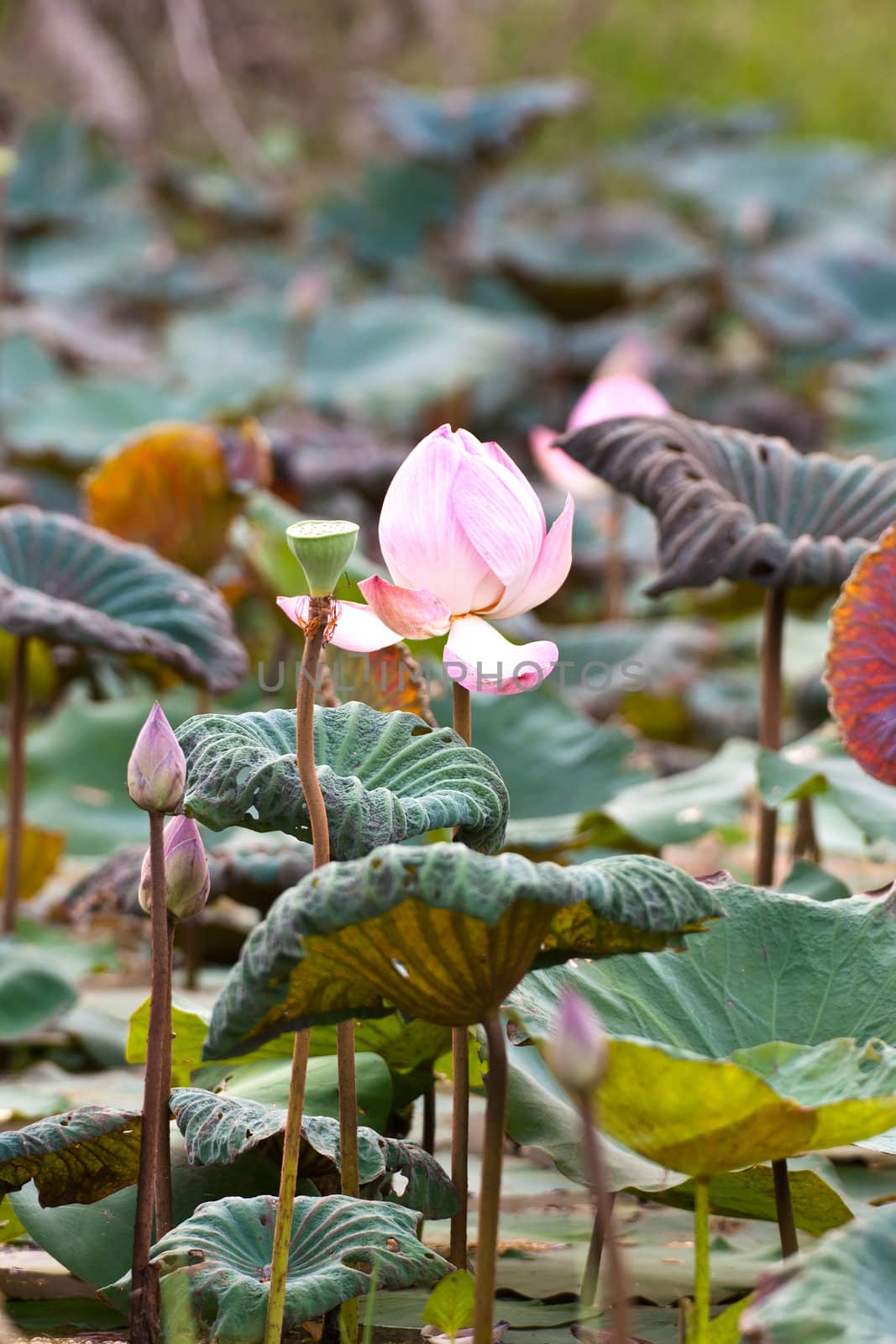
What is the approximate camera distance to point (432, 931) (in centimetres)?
72

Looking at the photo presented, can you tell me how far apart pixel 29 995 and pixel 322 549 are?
870 millimetres

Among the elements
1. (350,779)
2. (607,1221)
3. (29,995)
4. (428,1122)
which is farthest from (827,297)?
(607,1221)

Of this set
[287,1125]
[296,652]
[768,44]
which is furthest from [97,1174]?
[768,44]

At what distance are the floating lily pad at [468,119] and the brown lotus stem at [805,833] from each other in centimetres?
408

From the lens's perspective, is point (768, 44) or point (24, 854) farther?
point (768, 44)

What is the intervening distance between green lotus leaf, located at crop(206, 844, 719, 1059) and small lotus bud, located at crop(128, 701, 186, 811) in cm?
9

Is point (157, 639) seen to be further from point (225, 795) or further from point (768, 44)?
point (768, 44)

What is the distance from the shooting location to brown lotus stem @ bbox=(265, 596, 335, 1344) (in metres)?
0.75

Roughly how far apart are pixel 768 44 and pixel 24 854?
8.39 m

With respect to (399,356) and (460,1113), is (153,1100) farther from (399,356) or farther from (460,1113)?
(399,356)

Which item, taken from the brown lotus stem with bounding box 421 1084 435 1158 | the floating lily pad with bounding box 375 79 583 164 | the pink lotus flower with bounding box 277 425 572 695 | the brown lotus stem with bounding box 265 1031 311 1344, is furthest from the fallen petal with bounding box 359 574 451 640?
the floating lily pad with bounding box 375 79 583 164

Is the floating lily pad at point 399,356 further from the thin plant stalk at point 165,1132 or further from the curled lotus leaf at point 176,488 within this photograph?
the thin plant stalk at point 165,1132

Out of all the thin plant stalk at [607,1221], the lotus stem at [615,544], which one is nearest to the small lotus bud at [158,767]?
the thin plant stalk at [607,1221]

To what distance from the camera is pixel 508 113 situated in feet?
17.6
